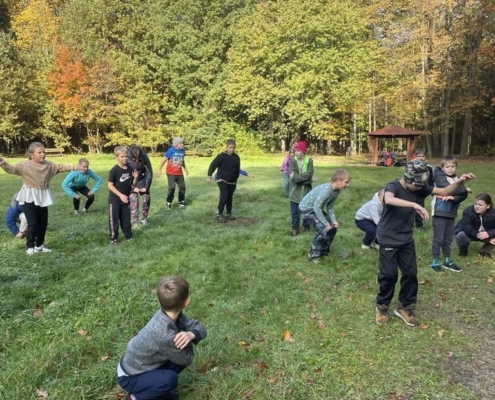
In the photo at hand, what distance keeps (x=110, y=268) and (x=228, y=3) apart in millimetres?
35726

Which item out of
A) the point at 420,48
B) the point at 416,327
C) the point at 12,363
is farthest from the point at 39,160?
the point at 420,48

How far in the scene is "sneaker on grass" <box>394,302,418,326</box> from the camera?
4.75m

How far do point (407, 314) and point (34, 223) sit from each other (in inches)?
226

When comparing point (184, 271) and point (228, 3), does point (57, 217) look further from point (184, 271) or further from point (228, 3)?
point (228, 3)

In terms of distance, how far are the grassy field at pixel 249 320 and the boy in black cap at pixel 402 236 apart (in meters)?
0.24

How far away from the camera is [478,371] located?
3.89 m

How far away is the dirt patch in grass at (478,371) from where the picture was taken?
3.61 meters

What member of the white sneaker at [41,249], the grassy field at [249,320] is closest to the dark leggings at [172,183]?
the grassy field at [249,320]

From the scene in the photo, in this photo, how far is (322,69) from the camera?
32.8 metres

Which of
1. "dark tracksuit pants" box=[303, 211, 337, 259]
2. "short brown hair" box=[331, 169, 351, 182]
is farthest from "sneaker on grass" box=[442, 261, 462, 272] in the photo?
"short brown hair" box=[331, 169, 351, 182]

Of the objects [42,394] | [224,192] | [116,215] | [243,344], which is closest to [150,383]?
[42,394]

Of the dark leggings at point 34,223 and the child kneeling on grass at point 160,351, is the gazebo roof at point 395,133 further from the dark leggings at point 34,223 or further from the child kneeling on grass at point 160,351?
the child kneeling on grass at point 160,351

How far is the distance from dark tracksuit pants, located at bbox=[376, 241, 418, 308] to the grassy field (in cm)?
32

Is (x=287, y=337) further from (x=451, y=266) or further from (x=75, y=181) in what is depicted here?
(x=75, y=181)
